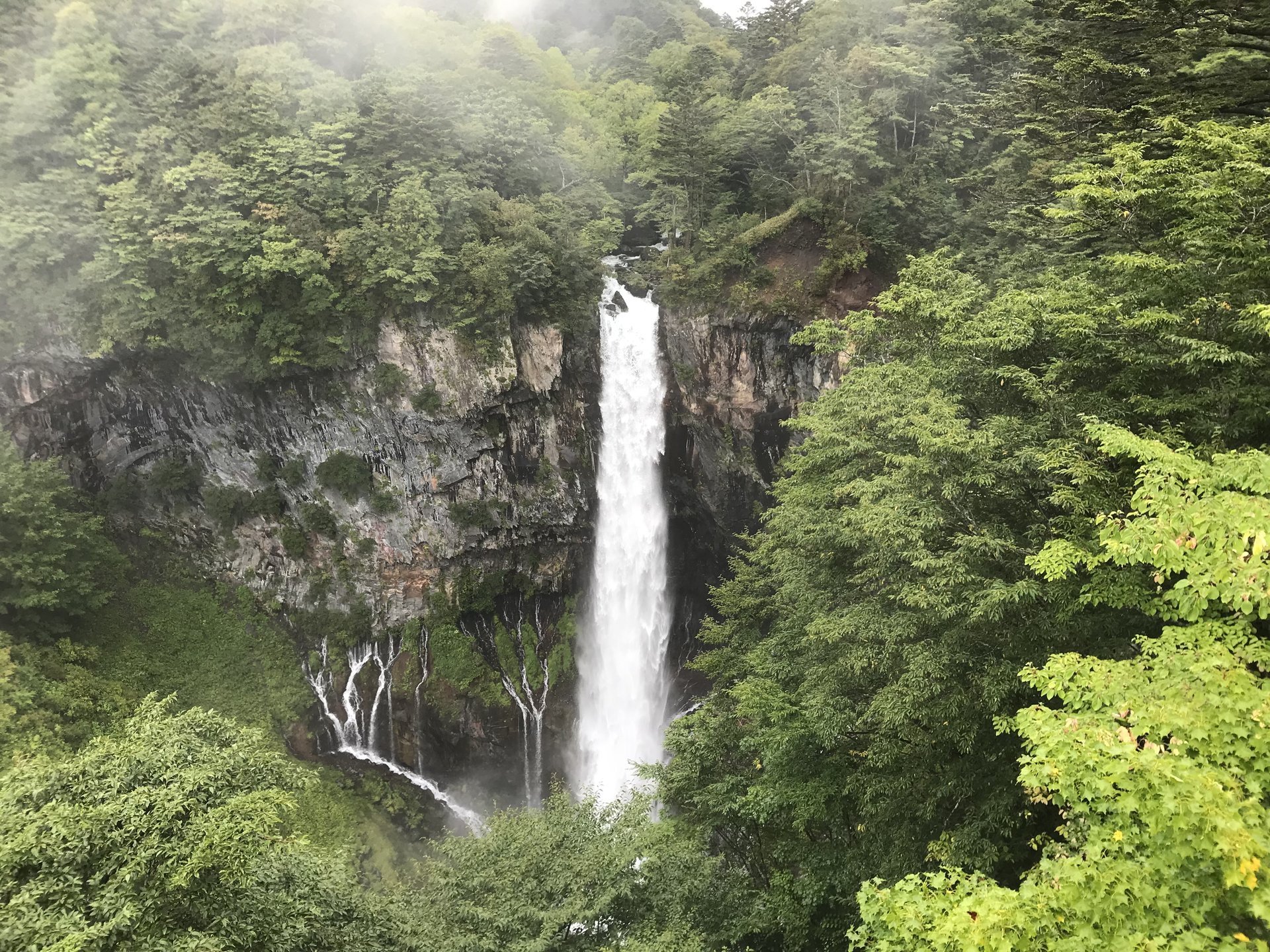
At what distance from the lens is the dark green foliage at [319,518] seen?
78.0ft

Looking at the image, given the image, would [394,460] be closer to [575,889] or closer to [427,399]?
[427,399]

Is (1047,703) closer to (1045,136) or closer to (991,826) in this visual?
(991,826)

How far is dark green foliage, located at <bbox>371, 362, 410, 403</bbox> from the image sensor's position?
2183 cm

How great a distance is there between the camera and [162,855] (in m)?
7.20

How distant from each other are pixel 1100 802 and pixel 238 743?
1011 cm

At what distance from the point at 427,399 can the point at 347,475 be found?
165 inches

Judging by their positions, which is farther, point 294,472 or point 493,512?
point 493,512

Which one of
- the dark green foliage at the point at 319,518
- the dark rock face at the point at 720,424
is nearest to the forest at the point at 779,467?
the dark green foliage at the point at 319,518

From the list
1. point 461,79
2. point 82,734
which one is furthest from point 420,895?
point 461,79

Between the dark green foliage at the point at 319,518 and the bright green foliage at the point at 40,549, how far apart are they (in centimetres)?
600

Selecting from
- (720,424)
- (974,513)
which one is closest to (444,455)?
(720,424)

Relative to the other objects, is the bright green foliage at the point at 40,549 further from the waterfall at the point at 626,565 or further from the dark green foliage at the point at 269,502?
the waterfall at the point at 626,565

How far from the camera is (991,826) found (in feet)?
26.9

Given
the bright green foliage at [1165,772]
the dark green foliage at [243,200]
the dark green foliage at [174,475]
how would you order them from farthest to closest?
the dark green foliage at [174,475]
the dark green foliage at [243,200]
the bright green foliage at [1165,772]
